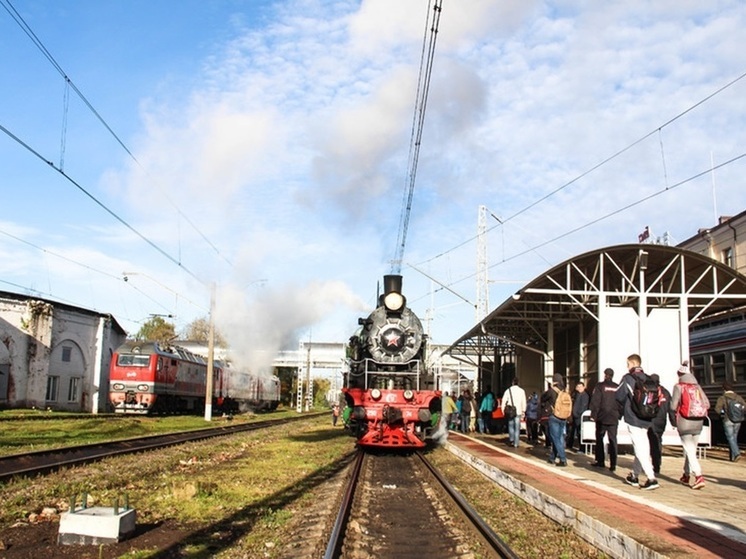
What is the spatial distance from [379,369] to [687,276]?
9013mm

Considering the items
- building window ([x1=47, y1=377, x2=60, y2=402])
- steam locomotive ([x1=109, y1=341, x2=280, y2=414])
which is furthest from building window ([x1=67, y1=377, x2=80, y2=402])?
steam locomotive ([x1=109, y1=341, x2=280, y2=414])

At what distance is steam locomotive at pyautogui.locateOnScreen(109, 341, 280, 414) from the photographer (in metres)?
32.7

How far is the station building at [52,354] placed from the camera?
3406 cm

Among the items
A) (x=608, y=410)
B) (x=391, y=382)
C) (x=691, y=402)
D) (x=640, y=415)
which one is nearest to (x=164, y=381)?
(x=391, y=382)

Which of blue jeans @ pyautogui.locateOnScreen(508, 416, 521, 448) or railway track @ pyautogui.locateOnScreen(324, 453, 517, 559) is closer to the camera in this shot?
railway track @ pyautogui.locateOnScreen(324, 453, 517, 559)

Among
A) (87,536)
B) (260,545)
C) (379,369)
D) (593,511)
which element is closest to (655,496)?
(593,511)

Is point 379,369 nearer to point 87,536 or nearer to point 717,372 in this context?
point 717,372

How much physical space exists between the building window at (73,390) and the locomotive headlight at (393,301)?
89.6ft

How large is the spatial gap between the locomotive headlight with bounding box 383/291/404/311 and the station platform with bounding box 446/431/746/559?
189 inches

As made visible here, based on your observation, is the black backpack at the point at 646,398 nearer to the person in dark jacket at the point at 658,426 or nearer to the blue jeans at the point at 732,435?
the person in dark jacket at the point at 658,426

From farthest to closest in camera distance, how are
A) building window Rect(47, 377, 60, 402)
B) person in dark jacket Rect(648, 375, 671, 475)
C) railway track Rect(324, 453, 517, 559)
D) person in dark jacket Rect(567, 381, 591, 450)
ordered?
1. building window Rect(47, 377, 60, 402)
2. person in dark jacket Rect(567, 381, 591, 450)
3. person in dark jacket Rect(648, 375, 671, 475)
4. railway track Rect(324, 453, 517, 559)

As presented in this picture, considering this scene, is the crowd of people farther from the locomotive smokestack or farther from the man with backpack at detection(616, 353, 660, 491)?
the locomotive smokestack

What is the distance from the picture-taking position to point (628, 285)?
2028 cm

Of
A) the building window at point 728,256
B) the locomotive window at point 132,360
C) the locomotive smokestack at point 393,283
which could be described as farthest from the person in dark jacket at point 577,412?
the locomotive window at point 132,360
